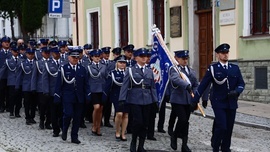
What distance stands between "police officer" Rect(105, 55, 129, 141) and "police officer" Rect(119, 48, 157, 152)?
1.20 metres

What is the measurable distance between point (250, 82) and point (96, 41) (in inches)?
457

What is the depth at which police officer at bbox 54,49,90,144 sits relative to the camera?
33.0 ft

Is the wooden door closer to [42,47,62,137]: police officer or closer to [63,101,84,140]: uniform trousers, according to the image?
[42,47,62,137]: police officer

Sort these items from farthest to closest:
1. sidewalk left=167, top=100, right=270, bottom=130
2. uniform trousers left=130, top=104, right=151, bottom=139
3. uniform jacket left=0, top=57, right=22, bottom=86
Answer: uniform jacket left=0, top=57, right=22, bottom=86 → sidewalk left=167, top=100, right=270, bottom=130 → uniform trousers left=130, top=104, right=151, bottom=139

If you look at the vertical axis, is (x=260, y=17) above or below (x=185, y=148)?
above

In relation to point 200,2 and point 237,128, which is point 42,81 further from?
point 200,2

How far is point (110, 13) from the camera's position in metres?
24.1

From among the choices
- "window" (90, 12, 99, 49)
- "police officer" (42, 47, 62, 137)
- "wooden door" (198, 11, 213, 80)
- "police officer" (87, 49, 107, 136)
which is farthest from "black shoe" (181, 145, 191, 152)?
"window" (90, 12, 99, 49)

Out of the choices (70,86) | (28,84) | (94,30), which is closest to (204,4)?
(28,84)

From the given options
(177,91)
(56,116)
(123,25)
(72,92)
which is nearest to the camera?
(177,91)

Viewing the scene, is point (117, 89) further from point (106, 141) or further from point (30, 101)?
point (30, 101)

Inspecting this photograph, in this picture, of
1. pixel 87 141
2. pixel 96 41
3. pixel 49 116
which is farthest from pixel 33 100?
pixel 96 41

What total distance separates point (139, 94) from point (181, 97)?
748mm

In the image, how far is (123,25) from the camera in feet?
77.4
